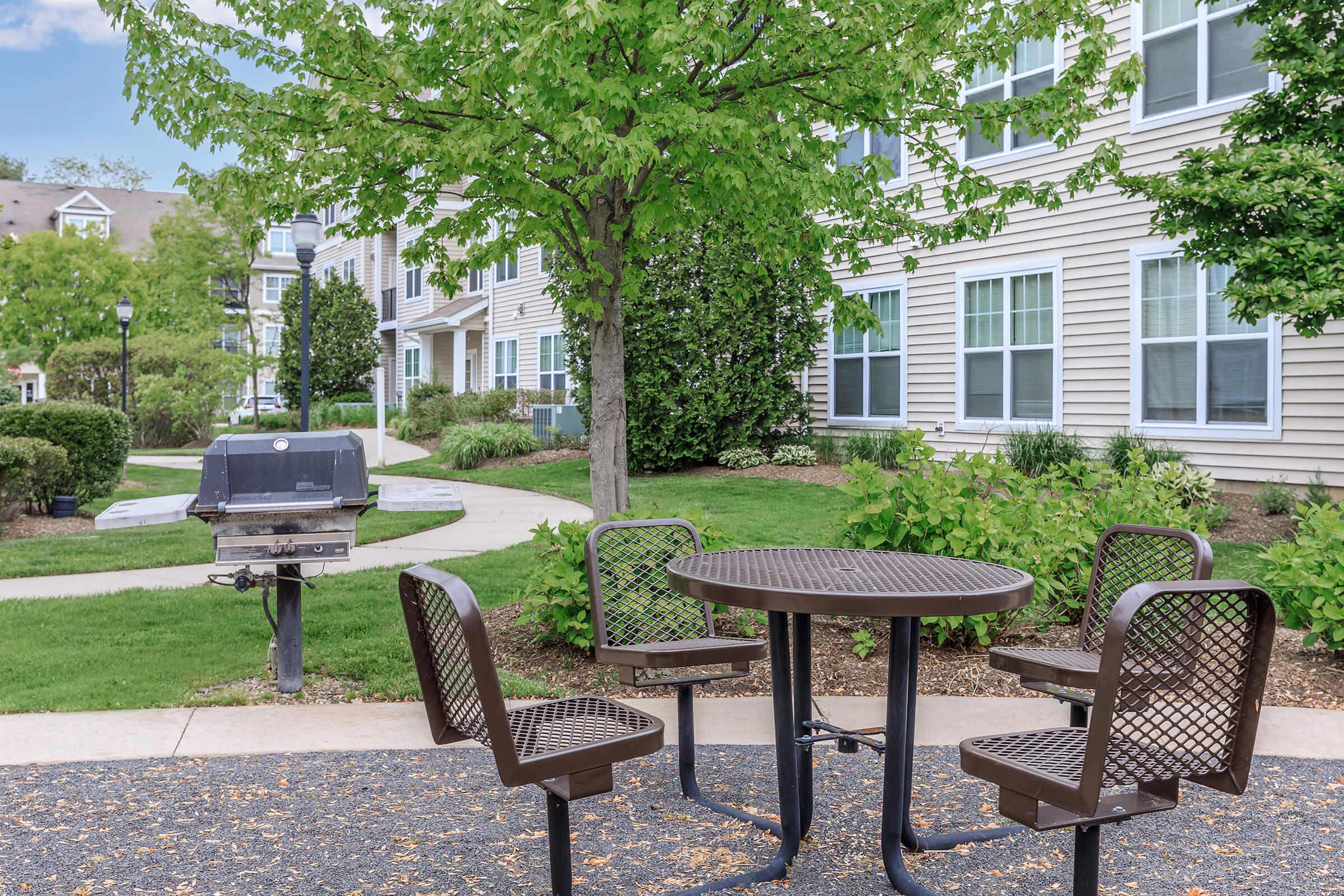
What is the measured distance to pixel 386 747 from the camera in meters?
4.29

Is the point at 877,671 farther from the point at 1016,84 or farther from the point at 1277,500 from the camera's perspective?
the point at 1016,84

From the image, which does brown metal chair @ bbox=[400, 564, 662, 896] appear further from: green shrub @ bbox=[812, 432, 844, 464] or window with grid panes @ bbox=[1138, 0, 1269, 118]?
green shrub @ bbox=[812, 432, 844, 464]

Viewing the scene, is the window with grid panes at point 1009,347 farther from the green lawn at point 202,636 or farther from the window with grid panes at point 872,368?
the green lawn at point 202,636

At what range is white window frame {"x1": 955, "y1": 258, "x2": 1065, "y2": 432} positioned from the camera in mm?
11922

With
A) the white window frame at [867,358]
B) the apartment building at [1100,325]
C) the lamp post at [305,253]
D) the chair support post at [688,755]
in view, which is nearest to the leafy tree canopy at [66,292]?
the lamp post at [305,253]

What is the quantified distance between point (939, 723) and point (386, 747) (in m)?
2.47

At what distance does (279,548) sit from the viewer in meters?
4.76

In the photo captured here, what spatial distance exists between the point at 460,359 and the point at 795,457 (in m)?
15.5

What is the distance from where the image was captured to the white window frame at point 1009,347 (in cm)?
1192

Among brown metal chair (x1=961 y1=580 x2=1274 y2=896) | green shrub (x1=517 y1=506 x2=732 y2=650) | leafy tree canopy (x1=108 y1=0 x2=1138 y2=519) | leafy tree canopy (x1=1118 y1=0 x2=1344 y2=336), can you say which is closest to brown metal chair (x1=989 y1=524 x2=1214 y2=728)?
brown metal chair (x1=961 y1=580 x2=1274 y2=896)

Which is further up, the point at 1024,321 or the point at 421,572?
the point at 1024,321

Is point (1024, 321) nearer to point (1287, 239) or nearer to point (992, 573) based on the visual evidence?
point (1287, 239)

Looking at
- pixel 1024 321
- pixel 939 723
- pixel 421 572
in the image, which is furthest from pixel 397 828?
pixel 1024 321

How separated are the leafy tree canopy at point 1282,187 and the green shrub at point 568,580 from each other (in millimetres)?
4643
